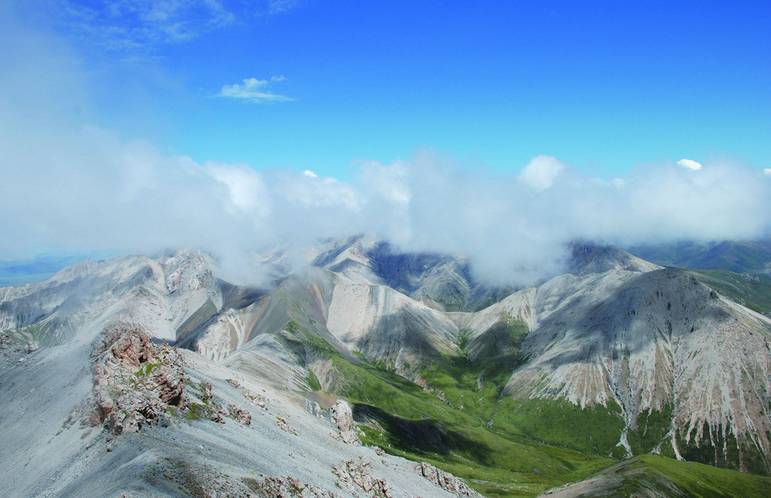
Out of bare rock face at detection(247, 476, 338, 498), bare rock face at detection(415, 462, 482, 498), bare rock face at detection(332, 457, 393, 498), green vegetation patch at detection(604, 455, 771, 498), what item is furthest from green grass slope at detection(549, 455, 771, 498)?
bare rock face at detection(247, 476, 338, 498)

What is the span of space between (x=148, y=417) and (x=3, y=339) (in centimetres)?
8087

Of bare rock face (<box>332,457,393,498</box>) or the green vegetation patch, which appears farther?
the green vegetation patch

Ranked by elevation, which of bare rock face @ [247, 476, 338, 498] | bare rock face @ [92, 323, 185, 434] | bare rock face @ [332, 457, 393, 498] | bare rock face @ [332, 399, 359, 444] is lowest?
bare rock face @ [332, 399, 359, 444]

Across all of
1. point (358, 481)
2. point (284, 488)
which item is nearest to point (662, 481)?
point (358, 481)

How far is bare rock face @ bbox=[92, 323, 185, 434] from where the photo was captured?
218ft

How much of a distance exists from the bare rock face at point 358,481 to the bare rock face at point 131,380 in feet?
102

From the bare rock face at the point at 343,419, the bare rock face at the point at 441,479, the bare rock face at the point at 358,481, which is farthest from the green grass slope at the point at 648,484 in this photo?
the bare rock face at the point at 358,481

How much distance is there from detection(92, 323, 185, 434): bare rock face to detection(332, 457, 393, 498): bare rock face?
31.1 meters

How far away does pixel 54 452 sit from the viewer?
6981 cm

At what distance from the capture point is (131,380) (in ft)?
249

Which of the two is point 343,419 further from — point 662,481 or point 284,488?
point 662,481

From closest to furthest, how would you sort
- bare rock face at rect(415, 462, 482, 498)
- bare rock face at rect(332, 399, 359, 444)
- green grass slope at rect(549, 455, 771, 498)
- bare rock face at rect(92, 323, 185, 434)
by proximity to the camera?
bare rock face at rect(92, 323, 185, 434)
bare rock face at rect(415, 462, 482, 498)
bare rock face at rect(332, 399, 359, 444)
green grass slope at rect(549, 455, 771, 498)

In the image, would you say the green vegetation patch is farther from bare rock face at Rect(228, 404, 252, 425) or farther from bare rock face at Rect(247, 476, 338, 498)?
bare rock face at Rect(247, 476, 338, 498)

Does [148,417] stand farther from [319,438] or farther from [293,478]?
[319,438]
